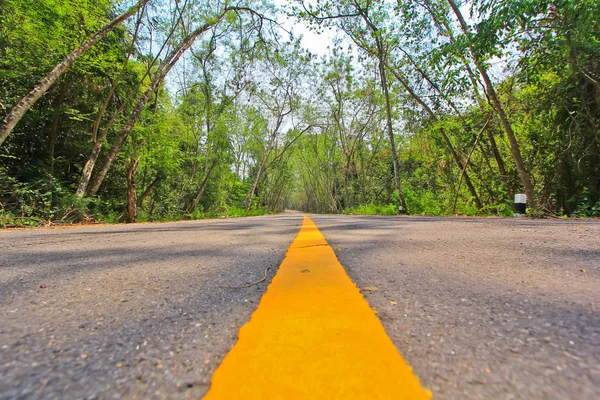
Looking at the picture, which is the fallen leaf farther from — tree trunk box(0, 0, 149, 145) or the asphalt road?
tree trunk box(0, 0, 149, 145)

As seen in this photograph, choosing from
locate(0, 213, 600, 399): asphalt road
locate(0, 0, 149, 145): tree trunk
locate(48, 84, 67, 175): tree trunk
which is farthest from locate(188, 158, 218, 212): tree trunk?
locate(0, 213, 600, 399): asphalt road

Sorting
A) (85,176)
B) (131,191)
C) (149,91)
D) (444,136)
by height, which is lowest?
(131,191)

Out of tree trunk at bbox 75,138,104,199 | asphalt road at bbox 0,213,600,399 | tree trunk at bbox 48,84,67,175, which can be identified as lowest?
asphalt road at bbox 0,213,600,399

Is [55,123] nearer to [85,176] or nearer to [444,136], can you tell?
[85,176]

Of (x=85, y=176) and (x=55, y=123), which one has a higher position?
(x=55, y=123)

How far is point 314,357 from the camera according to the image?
626 millimetres

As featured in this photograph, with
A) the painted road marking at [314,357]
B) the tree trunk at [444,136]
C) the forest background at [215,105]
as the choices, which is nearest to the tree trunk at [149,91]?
the forest background at [215,105]

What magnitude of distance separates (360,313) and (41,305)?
3.84 ft

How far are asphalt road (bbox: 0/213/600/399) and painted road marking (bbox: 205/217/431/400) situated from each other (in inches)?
1.7

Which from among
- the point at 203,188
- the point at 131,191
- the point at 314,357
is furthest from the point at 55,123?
the point at 314,357

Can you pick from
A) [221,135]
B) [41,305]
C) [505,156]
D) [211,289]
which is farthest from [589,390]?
[221,135]

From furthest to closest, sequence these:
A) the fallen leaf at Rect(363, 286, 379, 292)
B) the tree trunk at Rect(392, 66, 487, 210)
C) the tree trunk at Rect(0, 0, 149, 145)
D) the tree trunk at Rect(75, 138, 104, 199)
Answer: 1. the tree trunk at Rect(392, 66, 487, 210)
2. the tree trunk at Rect(75, 138, 104, 199)
3. the tree trunk at Rect(0, 0, 149, 145)
4. the fallen leaf at Rect(363, 286, 379, 292)

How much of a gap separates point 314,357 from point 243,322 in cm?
31

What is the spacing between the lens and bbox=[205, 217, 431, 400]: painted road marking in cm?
51
